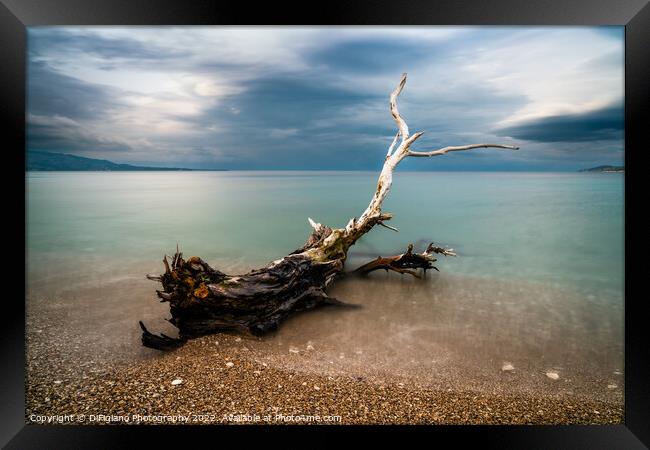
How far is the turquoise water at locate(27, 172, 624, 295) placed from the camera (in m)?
5.14

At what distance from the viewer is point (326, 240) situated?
5.13 metres

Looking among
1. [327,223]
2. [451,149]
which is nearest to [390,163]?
[451,149]

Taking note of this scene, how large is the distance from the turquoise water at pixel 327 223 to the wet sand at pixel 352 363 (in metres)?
0.88

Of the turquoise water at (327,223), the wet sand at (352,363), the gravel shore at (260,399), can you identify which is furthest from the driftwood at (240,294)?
the turquoise water at (327,223)

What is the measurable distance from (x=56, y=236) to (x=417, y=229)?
671cm

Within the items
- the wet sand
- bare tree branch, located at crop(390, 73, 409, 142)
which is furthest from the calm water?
bare tree branch, located at crop(390, 73, 409, 142)

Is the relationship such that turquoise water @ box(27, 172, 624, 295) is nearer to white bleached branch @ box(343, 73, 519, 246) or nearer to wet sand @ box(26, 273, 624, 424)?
wet sand @ box(26, 273, 624, 424)

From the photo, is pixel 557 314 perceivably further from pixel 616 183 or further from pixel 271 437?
pixel 271 437

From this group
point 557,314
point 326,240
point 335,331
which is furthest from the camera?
point 326,240

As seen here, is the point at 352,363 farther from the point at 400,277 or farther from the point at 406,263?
the point at 406,263

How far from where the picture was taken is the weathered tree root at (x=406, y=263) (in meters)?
5.68

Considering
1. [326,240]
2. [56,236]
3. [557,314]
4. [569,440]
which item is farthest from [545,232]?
[56,236]

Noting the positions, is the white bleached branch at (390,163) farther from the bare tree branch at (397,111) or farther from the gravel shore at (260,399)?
the gravel shore at (260,399)

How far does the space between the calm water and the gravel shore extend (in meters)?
0.36
